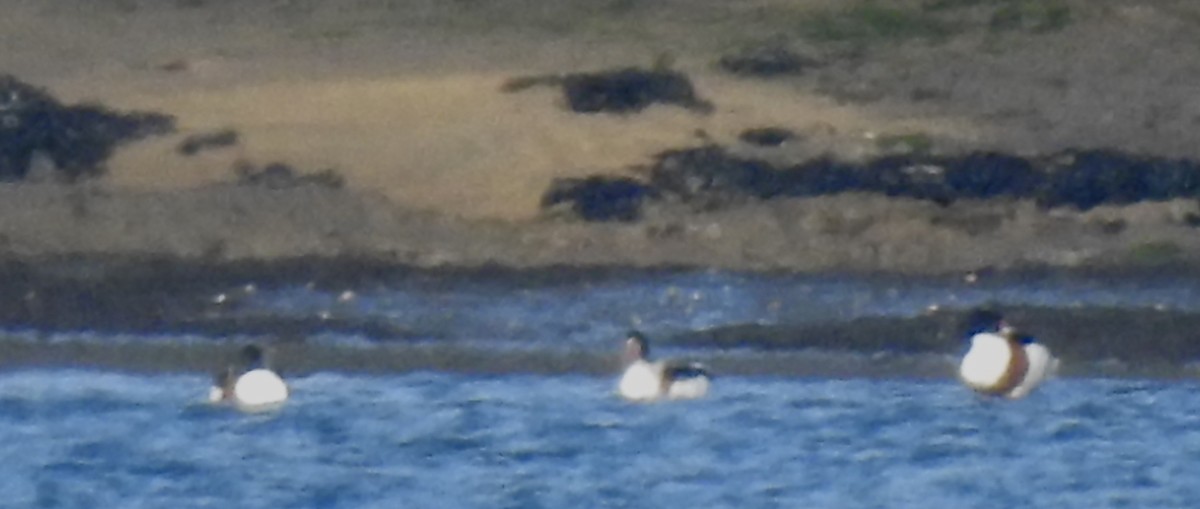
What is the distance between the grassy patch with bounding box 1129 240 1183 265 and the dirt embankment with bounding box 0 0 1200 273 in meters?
0.02

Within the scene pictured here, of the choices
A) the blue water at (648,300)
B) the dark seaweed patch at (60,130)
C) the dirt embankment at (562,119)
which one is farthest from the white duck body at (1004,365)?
the dark seaweed patch at (60,130)

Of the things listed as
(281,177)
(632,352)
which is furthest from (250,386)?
(281,177)

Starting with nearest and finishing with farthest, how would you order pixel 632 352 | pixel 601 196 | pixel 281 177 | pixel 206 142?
pixel 632 352 → pixel 601 196 → pixel 281 177 → pixel 206 142

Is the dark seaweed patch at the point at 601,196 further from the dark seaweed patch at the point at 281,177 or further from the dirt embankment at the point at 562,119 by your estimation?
the dark seaweed patch at the point at 281,177

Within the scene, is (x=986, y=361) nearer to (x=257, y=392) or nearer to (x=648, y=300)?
(x=648, y=300)

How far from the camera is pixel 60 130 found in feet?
62.3

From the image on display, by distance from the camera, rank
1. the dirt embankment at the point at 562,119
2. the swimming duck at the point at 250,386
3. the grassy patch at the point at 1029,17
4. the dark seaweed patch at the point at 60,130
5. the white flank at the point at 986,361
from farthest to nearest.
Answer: the grassy patch at the point at 1029,17 → the dark seaweed patch at the point at 60,130 → the dirt embankment at the point at 562,119 → the swimming duck at the point at 250,386 → the white flank at the point at 986,361

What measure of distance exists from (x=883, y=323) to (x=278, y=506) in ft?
16.2

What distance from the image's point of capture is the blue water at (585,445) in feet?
44.9

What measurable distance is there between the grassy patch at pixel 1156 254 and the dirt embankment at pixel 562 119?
0.02 meters

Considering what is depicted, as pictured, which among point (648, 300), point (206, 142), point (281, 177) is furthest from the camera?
point (206, 142)

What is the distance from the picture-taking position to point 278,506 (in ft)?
44.5

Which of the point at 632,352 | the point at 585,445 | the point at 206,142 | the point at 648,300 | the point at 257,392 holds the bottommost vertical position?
the point at 585,445

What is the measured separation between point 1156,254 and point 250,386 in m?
6.19
